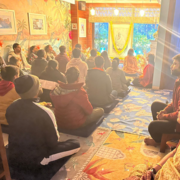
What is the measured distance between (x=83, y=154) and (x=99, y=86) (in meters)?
1.40

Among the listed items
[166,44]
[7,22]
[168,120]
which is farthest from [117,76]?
[7,22]

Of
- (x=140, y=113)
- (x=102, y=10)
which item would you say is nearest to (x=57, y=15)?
(x=102, y=10)

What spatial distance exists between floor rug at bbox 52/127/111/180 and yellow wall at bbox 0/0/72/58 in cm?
319

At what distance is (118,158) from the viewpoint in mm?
2072

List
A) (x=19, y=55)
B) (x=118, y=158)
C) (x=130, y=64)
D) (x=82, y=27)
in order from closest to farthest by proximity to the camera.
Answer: (x=118, y=158) → (x=19, y=55) → (x=130, y=64) → (x=82, y=27)

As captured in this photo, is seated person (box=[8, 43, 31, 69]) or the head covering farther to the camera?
seated person (box=[8, 43, 31, 69])

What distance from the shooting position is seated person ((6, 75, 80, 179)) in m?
1.56

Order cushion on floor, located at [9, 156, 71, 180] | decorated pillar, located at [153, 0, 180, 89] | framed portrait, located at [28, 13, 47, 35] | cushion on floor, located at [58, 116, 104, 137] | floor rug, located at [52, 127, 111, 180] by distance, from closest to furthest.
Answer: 1. cushion on floor, located at [9, 156, 71, 180]
2. floor rug, located at [52, 127, 111, 180]
3. cushion on floor, located at [58, 116, 104, 137]
4. decorated pillar, located at [153, 0, 180, 89]
5. framed portrait, located at [28, 13, 47, 35]

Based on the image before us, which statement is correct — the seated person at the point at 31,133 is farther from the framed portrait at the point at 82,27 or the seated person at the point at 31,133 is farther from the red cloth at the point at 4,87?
the framed portrait at the point at 82,27

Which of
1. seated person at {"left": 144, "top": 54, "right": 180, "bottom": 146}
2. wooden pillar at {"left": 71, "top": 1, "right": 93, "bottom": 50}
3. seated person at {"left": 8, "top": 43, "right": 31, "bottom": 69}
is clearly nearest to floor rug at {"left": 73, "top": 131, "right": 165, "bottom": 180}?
seated person at {"left": 144, "top": 54, "right": 180, "bottom": 146}

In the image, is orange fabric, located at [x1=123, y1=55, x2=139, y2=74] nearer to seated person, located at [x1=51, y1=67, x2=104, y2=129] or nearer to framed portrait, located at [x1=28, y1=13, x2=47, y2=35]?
framed portrait, located at [x1=28, y1=13, x2=47, y2=35]

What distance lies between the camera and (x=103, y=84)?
321 centimetres

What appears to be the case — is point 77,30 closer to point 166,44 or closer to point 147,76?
point 147,76

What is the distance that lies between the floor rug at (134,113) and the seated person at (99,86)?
28 cm
